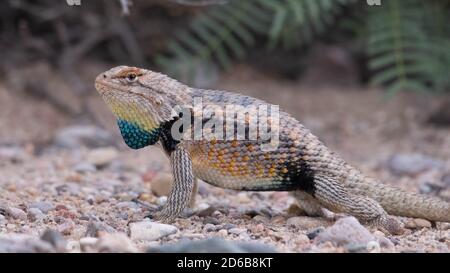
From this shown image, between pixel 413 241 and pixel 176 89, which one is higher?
pixel 176 89

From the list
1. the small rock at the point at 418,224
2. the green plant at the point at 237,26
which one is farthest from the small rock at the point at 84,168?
the small rock at the point at 418,224

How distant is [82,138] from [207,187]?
2.27m

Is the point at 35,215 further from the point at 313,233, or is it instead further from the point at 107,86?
the point at 313,233

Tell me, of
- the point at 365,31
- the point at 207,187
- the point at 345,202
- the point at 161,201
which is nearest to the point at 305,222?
the point at 345,202

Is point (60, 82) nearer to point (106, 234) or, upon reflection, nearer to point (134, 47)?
point (134, 47)

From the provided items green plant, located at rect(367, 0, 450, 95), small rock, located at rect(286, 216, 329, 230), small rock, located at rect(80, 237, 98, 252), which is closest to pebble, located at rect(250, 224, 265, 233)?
small rock, located at rect(286, 216, 329, 230)

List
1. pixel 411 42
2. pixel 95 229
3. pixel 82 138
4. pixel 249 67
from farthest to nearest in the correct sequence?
pixel 249 67 < pixel 411 42 < pixel 82 138 < pixel 95 229

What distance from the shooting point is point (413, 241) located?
517 cm

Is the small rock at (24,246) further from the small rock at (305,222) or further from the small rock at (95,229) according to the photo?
the small rock at (305,222)

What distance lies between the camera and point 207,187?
24.5 ft
